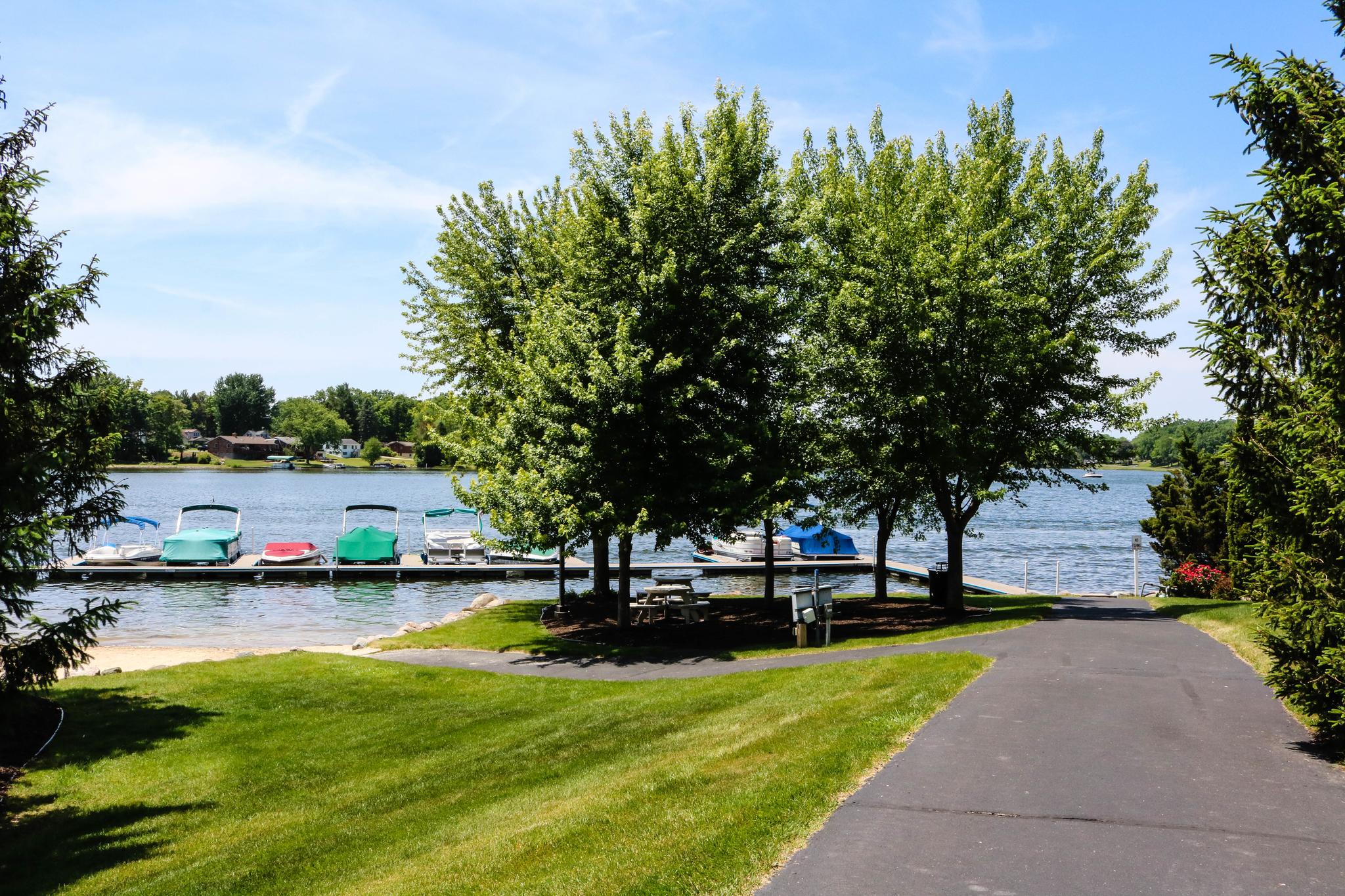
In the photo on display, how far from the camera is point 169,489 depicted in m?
121

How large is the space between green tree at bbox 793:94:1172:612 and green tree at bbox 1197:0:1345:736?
1193 cm

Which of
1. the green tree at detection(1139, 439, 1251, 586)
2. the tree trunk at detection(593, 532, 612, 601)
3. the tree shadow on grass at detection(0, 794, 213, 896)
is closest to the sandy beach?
the tree trunk at detection(593, 532, 612, 601)

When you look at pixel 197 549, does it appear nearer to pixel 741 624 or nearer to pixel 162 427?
pixel 741 624

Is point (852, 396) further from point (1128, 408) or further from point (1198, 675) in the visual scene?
point (1198, 675)

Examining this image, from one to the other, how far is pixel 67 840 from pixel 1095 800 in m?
11.9

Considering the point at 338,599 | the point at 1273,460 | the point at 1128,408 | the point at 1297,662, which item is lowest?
the point at 338,599

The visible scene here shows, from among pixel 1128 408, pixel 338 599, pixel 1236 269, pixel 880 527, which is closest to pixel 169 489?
pixel 338 599

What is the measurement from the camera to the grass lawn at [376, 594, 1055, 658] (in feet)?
68.1

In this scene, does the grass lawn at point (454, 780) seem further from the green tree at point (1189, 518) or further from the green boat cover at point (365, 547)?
the green boat cover at point (365, 547)

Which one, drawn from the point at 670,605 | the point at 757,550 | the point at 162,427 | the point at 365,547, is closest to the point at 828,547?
the point at 757,550

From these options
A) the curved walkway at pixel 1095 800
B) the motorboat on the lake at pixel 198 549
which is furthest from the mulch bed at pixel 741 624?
the motorboat on the lake at pixel 198 549

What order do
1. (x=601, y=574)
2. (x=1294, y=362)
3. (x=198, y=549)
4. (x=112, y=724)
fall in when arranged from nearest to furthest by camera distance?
(x=1294, y=362) < (x=112, y=724) < (x=601, y=574) < (x=198, y=549)

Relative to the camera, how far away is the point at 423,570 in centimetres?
4731

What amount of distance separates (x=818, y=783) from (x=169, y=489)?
132380mm
